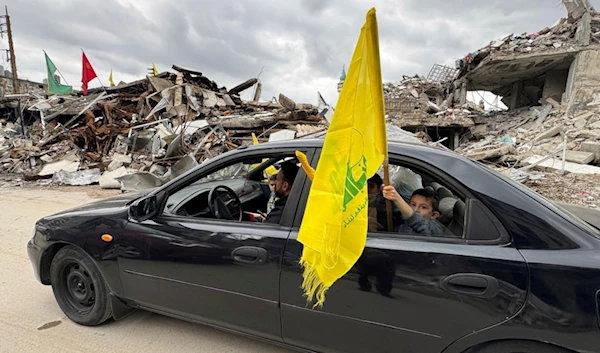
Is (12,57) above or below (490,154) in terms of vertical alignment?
above

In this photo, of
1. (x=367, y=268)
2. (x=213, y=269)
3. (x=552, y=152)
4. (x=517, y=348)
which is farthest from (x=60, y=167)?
(x=552, y=152)

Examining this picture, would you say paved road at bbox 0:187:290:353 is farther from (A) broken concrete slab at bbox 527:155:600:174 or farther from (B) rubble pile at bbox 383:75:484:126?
(B) rubble pile at bbox 383:75:484:126

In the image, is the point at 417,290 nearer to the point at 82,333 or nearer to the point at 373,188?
the point at 373,188

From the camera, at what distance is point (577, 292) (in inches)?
55.8

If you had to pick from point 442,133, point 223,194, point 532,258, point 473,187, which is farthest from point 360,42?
point 442,133

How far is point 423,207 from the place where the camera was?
6.75 feet

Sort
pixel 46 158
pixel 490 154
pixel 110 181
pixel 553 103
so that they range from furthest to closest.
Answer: pixel 553 103, pixel 46 158, pixel 490 154, pixel 110 181

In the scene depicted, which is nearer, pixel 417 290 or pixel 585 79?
pixel 417 290

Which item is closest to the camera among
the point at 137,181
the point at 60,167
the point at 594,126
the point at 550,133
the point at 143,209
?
the point at 143,209

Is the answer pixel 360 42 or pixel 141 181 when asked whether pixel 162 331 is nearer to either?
pixel 360 42

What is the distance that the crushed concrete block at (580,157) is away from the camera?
8.91m

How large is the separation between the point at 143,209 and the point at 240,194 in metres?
1.06

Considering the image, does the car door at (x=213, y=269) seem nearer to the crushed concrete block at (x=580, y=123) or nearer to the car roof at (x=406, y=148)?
the car roof at (x=406, y=148)

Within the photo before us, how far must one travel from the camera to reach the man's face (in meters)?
2.64
